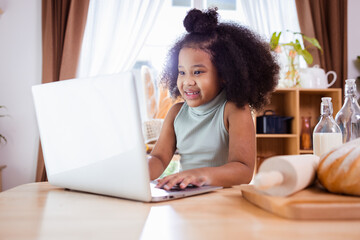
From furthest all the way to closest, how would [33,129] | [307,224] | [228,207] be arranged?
1. [33,129]
2. [228,207]
3. [307,224]

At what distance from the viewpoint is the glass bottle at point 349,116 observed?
0.94m

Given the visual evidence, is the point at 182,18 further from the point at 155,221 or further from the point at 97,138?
the point at 155,221

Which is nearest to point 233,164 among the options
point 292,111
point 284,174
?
point 284,174

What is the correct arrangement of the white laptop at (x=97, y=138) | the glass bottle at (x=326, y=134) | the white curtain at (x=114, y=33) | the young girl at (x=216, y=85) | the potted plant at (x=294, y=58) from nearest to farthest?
the white laptop at (x=97, y=138) → the glass bottle at (x=326, y=134) → the young girl at (x=216, y=85) → the potted plant at (x=294, y=58) → the white curtain at (x=114, y=33)

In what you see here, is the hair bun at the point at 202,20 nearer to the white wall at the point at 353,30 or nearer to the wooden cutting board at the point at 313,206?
the wooden cutting board at the point at 313,206

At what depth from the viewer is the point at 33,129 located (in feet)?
10.8

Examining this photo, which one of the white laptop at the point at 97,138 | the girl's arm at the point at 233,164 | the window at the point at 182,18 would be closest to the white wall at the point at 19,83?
the window at the point at 182,18

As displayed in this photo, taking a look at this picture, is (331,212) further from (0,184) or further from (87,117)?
(0,184)

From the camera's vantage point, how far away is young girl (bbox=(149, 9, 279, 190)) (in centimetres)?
121

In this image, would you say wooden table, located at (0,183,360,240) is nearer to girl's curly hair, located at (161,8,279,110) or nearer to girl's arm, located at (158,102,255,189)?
girl's arm, located at (158,102,255,189)

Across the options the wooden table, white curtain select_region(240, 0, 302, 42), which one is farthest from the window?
the wooden table

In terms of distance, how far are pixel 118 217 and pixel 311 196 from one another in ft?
0.88

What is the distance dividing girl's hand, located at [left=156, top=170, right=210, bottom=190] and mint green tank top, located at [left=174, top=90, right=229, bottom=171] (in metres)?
0.52

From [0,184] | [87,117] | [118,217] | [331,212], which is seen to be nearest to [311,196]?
[331,212]
